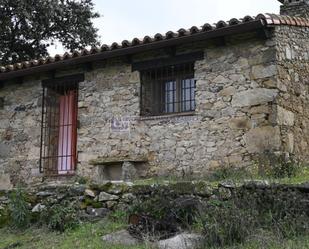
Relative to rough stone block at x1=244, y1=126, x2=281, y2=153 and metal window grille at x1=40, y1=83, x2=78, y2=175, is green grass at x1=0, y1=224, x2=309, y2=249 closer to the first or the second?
rough stone block at x1=244, y1=126, x2=281, y2=153

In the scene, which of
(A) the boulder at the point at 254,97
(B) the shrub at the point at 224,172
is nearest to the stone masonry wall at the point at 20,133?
(B) the shrub at the point at 224,172

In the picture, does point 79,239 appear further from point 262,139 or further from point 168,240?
point 262,139

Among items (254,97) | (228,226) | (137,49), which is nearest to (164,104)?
(137,49)

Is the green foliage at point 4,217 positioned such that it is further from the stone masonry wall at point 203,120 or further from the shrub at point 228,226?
the shrub at point 228,226

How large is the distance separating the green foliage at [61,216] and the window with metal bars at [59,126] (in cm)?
338

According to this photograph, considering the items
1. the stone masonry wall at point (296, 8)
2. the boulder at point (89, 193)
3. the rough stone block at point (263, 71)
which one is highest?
the stone masonry wall at point (296, 8)

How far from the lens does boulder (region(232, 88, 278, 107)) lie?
29.1 feet

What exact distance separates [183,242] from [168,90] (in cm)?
480

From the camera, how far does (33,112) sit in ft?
37.2

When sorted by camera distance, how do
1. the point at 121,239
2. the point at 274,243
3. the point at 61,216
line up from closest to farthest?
the point at 274,243 → the point at 121,239 → the point at 61,216

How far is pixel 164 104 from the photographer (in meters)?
10.2

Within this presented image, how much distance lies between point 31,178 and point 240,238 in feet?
21.1

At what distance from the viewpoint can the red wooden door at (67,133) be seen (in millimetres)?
10953

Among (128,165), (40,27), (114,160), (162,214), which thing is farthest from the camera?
(40,27)
